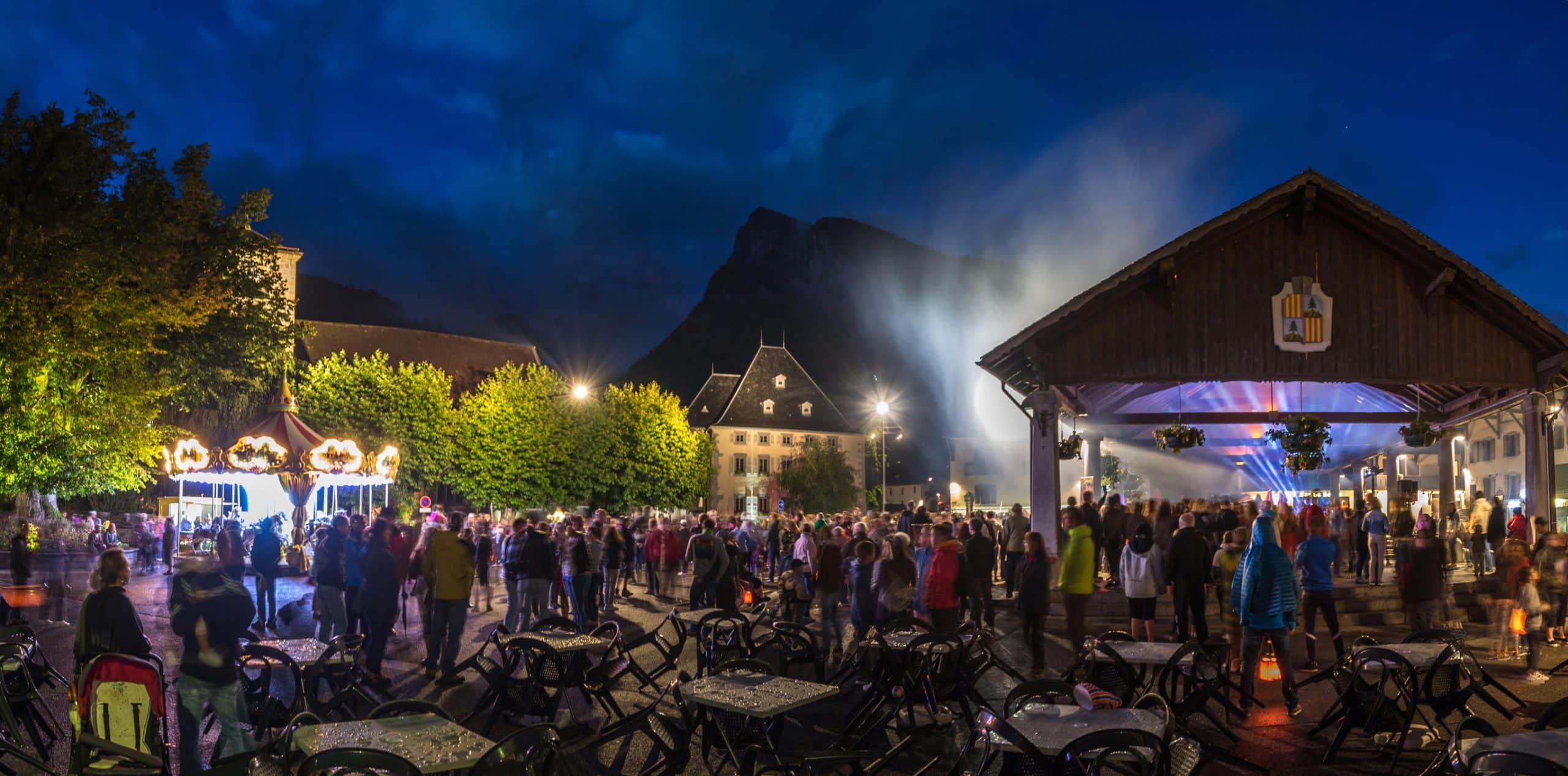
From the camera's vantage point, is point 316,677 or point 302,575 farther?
point 302,575

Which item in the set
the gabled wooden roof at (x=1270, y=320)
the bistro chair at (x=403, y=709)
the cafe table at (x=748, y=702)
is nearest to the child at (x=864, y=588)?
the cafe table at (x=748, y=702)

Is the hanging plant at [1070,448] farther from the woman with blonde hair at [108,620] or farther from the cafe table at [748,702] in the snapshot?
the woman with blonde hair at [108,620]

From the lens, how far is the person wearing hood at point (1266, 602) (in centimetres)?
960

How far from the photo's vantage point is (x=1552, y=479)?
728 inches

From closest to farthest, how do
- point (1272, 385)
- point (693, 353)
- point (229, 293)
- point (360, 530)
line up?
point (360, 530), point (1272, 385), point (229, 293), point (693, 353)

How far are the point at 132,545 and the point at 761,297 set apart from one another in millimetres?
138144

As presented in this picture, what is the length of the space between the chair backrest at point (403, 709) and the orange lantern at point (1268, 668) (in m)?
9.09

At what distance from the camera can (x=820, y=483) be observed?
74250 mm

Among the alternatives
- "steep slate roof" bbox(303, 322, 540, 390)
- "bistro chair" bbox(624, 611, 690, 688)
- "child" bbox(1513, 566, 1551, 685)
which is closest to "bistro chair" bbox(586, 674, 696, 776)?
"bistro chair" bbox(624, 611, 690, 688)

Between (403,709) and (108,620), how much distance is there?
83.0 inches

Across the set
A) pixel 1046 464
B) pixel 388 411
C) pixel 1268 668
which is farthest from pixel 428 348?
pixel 1268 668

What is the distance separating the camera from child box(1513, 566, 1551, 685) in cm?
1259

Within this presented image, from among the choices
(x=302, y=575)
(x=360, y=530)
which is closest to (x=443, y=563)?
(x=360, y=530)

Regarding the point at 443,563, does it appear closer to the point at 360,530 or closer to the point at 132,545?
the point at 360,530
